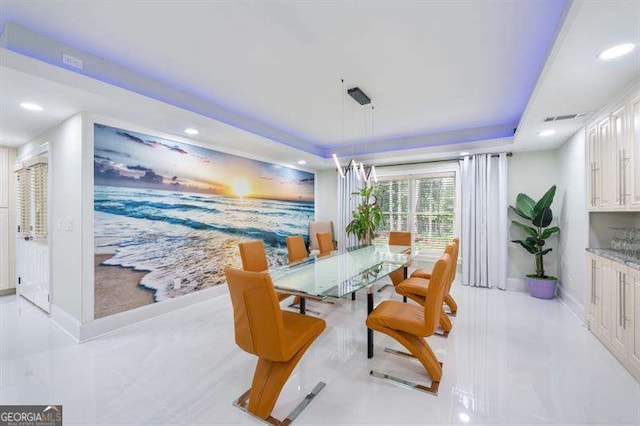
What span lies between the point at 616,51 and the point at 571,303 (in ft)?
10.8

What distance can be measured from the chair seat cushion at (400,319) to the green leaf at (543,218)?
311cm

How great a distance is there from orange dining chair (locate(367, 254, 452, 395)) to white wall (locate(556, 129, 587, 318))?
7.89 ft

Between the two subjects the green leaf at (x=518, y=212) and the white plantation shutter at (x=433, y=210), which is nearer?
the green leaf at (x=518, y=212)

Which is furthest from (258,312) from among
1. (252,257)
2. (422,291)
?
(422,291)

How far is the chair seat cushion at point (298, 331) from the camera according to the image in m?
1.74

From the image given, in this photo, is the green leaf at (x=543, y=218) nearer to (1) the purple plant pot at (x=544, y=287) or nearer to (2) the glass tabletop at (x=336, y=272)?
(1) the purple plant pot at (x=544, y=287)

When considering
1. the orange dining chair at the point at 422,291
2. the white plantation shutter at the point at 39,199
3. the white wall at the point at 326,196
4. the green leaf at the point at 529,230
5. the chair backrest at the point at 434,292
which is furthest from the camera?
the white wall at the point at 326,196

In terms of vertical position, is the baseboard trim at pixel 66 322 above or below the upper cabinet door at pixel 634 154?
below

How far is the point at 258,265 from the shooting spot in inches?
130

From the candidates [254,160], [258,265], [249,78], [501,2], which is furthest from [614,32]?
[254,160]

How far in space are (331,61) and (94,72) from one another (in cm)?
207

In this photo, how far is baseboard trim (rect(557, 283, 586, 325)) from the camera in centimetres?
333

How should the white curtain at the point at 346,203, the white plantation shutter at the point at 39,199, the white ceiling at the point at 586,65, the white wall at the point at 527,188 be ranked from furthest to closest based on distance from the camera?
the white curtain at the point at 346,203
the white wall at the point at 527,188
the white plantation shutter at the point at 39,199
the white ceiling at the point at 586,65

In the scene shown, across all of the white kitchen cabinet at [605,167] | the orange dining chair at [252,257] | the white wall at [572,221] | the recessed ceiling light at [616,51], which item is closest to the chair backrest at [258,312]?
the orange dining chair at [252,257]
